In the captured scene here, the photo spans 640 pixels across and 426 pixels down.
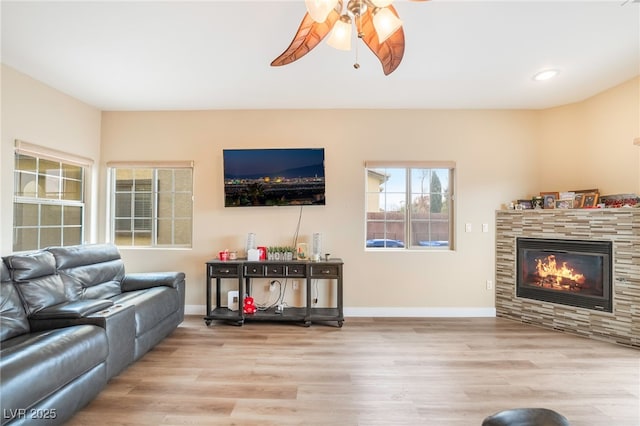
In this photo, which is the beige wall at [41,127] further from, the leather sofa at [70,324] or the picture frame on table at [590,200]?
the picture frame on table at [590,200]

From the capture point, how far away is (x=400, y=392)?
6.96ft

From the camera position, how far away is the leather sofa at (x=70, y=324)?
153 cm

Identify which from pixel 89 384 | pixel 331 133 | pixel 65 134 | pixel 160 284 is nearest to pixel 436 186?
pixel 331 133

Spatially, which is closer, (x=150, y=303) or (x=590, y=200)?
(x=150, y=303)

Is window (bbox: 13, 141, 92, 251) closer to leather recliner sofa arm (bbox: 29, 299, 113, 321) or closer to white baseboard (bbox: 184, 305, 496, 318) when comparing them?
leather recliner sofa arm (bbox: 29, 299, 113, 321)

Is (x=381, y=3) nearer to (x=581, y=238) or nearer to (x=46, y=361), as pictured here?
(x=46, y=361)

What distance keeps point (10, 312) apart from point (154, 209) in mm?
2015

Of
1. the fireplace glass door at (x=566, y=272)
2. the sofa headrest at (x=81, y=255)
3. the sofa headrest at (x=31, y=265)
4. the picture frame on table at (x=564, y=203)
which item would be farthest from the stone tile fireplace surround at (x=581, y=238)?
the sofa headrest at (x=31, y=265)

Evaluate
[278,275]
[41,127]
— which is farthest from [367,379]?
[41,127]

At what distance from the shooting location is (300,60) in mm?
2623

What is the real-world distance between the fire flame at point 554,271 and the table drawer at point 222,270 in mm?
3678

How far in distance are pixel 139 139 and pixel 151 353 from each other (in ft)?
8.94

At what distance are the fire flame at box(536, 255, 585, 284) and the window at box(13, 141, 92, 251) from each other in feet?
18.8

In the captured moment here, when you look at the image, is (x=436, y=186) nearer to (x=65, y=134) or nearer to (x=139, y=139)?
(x=139, y=139)
